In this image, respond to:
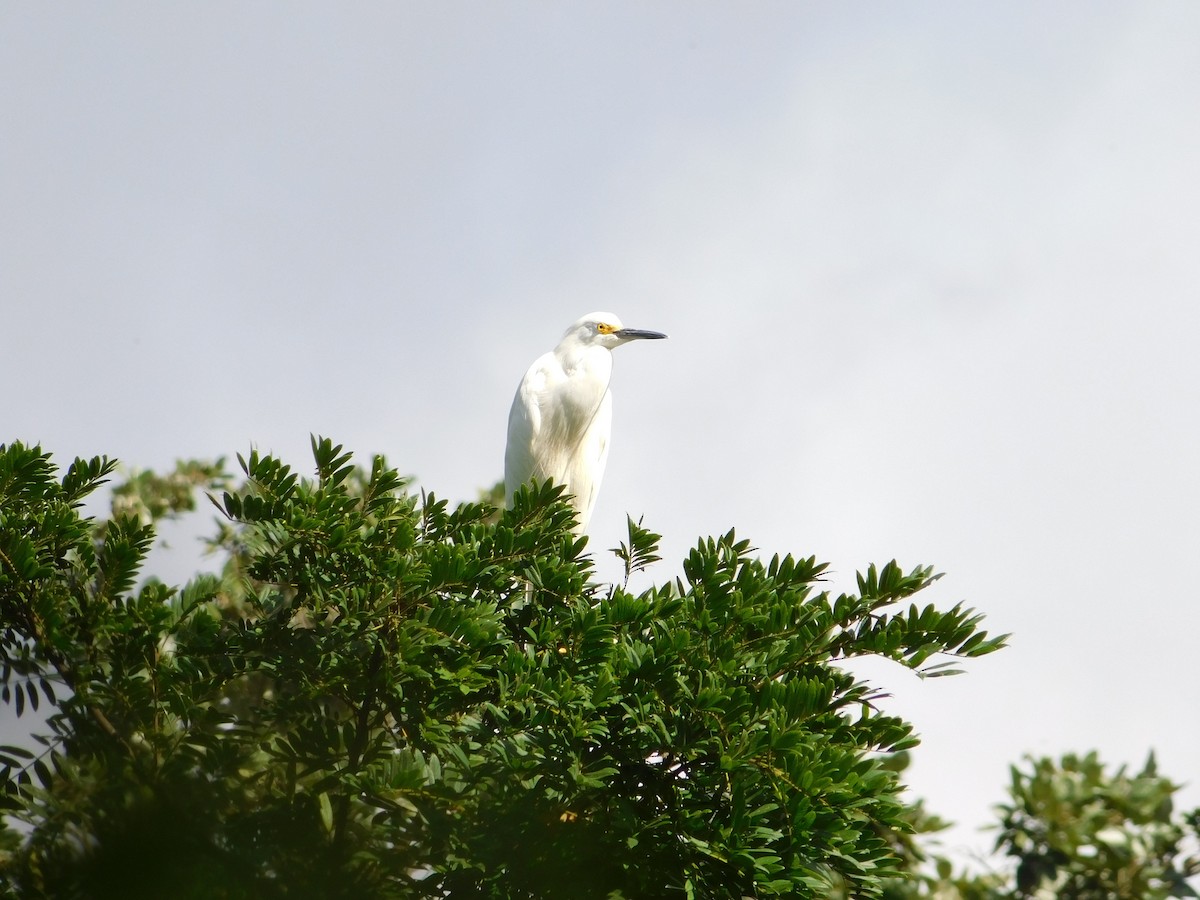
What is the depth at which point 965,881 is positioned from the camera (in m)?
5.49

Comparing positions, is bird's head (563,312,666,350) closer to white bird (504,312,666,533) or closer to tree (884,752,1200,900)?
white bird (504,312,666,533)

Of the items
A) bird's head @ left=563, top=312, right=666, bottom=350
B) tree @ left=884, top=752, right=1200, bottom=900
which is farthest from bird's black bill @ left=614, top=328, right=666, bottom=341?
tree @ left=884, top=752, right=1200, bottom=900

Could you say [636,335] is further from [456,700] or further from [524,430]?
[456,700]

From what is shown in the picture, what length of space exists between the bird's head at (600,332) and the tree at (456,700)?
9.96 feet

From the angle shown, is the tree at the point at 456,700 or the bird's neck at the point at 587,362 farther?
the bird's neck at the point at 587,362

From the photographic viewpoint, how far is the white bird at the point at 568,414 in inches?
237

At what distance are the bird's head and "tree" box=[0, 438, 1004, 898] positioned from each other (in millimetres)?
3036

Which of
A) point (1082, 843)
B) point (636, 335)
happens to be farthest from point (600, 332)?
point (1082, 843)

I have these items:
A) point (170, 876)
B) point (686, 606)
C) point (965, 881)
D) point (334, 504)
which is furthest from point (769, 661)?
point (965, 881)

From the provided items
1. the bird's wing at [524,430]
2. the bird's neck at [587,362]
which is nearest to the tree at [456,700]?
the bird's wing at [524,430]

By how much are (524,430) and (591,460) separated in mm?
492

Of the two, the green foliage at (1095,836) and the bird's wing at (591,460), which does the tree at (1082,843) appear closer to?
the green foliage at (1095,836)

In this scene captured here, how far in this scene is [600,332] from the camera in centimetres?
631

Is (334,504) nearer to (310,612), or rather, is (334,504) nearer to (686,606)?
(310,612)
